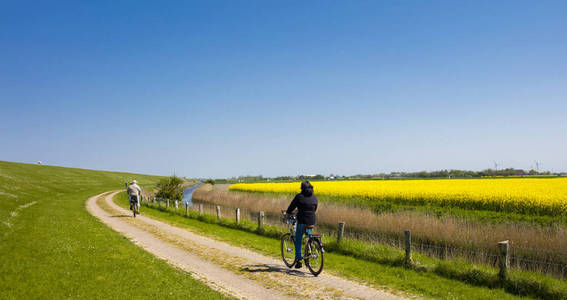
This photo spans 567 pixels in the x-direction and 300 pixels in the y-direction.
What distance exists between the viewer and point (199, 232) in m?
19.4

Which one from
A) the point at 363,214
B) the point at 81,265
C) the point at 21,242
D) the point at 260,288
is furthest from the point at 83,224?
the point at 363,214

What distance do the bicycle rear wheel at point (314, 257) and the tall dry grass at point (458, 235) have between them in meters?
5.17

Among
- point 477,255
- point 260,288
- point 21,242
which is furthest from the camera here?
point 21,242

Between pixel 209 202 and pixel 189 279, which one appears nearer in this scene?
pixel 189 279

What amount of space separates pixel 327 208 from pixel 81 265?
16220 mm

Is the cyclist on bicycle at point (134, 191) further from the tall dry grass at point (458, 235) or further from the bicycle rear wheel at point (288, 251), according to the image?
Answer: the bicycle rear wheel at point (288, 251)

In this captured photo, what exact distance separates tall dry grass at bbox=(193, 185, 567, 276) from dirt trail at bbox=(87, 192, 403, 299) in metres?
5.54

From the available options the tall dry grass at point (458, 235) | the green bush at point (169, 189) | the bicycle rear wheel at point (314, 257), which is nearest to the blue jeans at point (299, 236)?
the bicycle rear wheel at point (314, 257)

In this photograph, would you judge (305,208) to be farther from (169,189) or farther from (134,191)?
(169,189)

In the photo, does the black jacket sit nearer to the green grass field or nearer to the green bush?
the green grass field

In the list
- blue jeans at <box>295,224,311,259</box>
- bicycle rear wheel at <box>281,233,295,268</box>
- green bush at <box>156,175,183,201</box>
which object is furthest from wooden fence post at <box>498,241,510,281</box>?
green bush at <box>156,175,183,201</box>

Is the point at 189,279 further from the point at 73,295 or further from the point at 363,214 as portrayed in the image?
the point at 363,214

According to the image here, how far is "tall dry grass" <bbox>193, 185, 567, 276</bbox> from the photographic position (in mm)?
13406

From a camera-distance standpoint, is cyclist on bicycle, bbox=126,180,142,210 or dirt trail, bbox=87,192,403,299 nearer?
dirt trail, bbox=87,192,403,299
